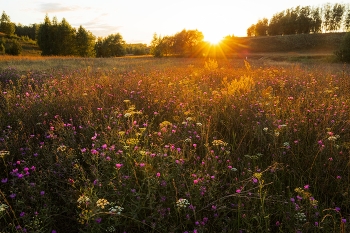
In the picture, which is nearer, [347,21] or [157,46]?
[157,46]

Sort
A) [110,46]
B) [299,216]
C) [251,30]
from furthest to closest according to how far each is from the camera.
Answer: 1. [251,30]
2. [110,46]
3. [299,216]

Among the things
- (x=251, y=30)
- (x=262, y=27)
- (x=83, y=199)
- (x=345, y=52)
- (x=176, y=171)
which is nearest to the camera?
(x=83, y=199)

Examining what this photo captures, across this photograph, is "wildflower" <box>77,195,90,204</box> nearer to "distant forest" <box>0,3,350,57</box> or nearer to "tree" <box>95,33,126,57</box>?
"distant forest" <box>0,3,350,57</box>

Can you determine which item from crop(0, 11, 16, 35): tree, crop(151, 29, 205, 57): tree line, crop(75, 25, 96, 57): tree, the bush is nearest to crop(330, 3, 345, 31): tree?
crop(151, 29, 205, 57): tree line

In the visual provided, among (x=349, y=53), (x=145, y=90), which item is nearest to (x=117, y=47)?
(x=349, y=53)

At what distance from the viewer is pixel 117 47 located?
71438 mm

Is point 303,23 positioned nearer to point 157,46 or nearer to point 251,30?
point 251,30

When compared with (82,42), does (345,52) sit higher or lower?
lower

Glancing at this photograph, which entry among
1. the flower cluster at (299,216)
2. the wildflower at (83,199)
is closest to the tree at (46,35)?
the wildflower at (83,199)

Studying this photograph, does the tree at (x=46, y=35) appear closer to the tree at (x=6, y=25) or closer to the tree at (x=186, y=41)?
the tree at (x=186, y=41)

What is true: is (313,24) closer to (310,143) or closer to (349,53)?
(349,53)

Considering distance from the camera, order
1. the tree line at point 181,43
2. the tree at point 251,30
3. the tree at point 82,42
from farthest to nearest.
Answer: the tree at point 251,30
the tree at point 82,42
the tree line at point 181,43

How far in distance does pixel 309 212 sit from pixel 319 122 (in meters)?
2.29

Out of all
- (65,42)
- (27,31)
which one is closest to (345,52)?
(65,42)
